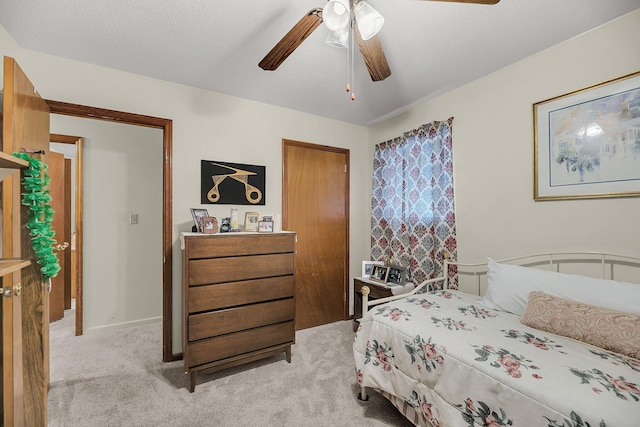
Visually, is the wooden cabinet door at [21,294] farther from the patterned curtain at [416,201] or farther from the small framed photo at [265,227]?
the patterned curtain at [416,201]

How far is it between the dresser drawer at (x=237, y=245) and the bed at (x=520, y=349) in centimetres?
93

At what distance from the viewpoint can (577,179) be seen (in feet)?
6.02

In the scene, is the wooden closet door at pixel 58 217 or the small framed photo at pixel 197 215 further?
the wooden closet door at pixel 58 217

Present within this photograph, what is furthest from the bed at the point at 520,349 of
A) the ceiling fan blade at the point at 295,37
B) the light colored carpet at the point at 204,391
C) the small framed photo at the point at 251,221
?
the ceiling fan blade at the point at 295,37

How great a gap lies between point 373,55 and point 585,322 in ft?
5.95

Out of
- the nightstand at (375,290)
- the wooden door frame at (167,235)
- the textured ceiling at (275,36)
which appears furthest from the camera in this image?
the nightstand at (375,290)

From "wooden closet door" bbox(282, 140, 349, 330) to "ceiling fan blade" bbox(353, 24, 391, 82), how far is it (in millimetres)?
1575

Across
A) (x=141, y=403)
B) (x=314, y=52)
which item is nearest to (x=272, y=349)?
(x=141, y=403)

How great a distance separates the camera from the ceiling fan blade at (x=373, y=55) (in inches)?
54.8

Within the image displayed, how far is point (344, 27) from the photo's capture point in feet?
4.35

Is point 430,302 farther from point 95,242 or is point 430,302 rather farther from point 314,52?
point 95,242

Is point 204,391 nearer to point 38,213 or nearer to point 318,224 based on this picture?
point 38,213

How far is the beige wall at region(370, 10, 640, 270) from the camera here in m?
1.68

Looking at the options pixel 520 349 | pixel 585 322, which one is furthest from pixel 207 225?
pixel 585 322
